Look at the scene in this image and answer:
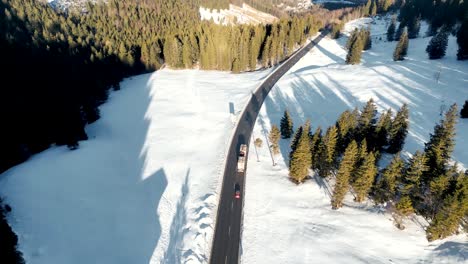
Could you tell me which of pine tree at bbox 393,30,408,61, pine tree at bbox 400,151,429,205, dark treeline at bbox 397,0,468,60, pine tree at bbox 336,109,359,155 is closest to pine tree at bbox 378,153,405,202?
pine tree at bbox 400,151,429,205

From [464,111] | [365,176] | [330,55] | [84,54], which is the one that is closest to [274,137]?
[365,176]

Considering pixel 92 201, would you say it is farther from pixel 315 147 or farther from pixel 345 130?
pixel 345 130

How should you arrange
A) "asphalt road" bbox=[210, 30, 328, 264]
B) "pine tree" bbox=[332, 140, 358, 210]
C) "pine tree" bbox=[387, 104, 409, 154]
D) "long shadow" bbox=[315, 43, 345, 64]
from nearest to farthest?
"asphalt road" bbox=[210, 30, 328, 264] < "pine tree" bbox=[332, 140, 358, 210] < "pine tree" bbox=[387, 104, 409, 154] < "long shadow" bbox=[315, 43, 345, 64]

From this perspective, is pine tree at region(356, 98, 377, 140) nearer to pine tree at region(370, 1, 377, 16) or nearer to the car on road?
the car on road

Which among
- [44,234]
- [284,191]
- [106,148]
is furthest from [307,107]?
[44,234]

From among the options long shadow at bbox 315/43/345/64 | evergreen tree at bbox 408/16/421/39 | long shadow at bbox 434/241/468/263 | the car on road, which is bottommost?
the car on road

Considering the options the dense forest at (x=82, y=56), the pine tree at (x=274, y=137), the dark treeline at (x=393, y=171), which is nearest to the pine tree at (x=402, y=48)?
the dense forest at (x=82, y=56)

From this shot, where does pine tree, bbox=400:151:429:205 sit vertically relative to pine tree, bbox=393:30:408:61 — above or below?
below

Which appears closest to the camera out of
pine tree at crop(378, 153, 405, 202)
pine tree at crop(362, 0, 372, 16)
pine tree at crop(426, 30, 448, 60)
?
pine tree at crop(378, 153, 405, 202)
